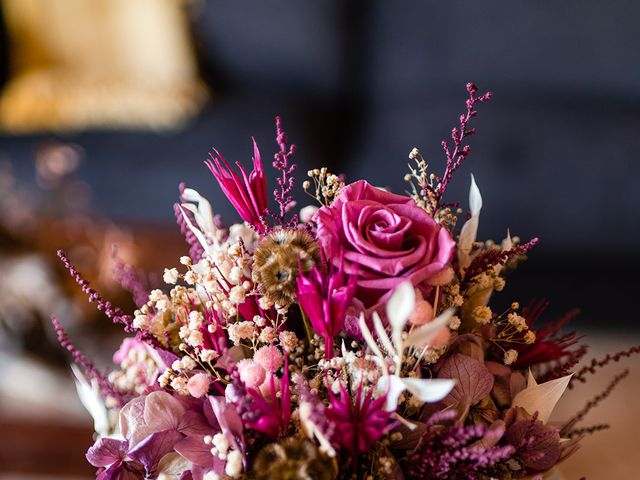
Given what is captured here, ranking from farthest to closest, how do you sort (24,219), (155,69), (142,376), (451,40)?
(155,69) → (451,40) → (24,219) → (142,376)

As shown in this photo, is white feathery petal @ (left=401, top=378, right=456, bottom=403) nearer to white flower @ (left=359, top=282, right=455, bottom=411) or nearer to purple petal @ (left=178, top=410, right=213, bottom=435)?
white flower @ (left=359, top=282, right=455, bottom=411)

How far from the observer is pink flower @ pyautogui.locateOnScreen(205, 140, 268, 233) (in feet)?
1.93

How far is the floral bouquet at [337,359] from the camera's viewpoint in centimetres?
51

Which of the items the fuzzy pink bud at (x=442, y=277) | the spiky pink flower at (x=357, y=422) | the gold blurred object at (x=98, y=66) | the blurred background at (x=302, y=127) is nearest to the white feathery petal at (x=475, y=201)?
the fuzzy pink bud at (x=442, y=277)

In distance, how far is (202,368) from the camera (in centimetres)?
62

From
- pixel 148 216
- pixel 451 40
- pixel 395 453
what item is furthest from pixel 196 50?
pixel 395 453

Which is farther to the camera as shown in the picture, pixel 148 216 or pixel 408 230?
pixel 148 216

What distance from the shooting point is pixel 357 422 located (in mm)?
511

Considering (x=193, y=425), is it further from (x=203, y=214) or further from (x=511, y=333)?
(x=511, y=333)

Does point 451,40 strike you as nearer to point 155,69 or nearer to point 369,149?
point 369,149

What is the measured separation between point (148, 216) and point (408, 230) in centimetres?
172

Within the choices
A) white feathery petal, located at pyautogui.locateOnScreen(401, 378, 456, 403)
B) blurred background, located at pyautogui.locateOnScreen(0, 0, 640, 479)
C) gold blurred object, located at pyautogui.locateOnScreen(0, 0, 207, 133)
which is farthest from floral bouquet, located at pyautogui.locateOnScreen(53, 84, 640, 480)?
gold blurred object, located at pyautogui.locateOnScreen(0, 0, 207, 133)

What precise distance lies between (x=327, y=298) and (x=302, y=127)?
5.63ft

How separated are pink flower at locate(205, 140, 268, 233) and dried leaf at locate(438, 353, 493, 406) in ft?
0.65
